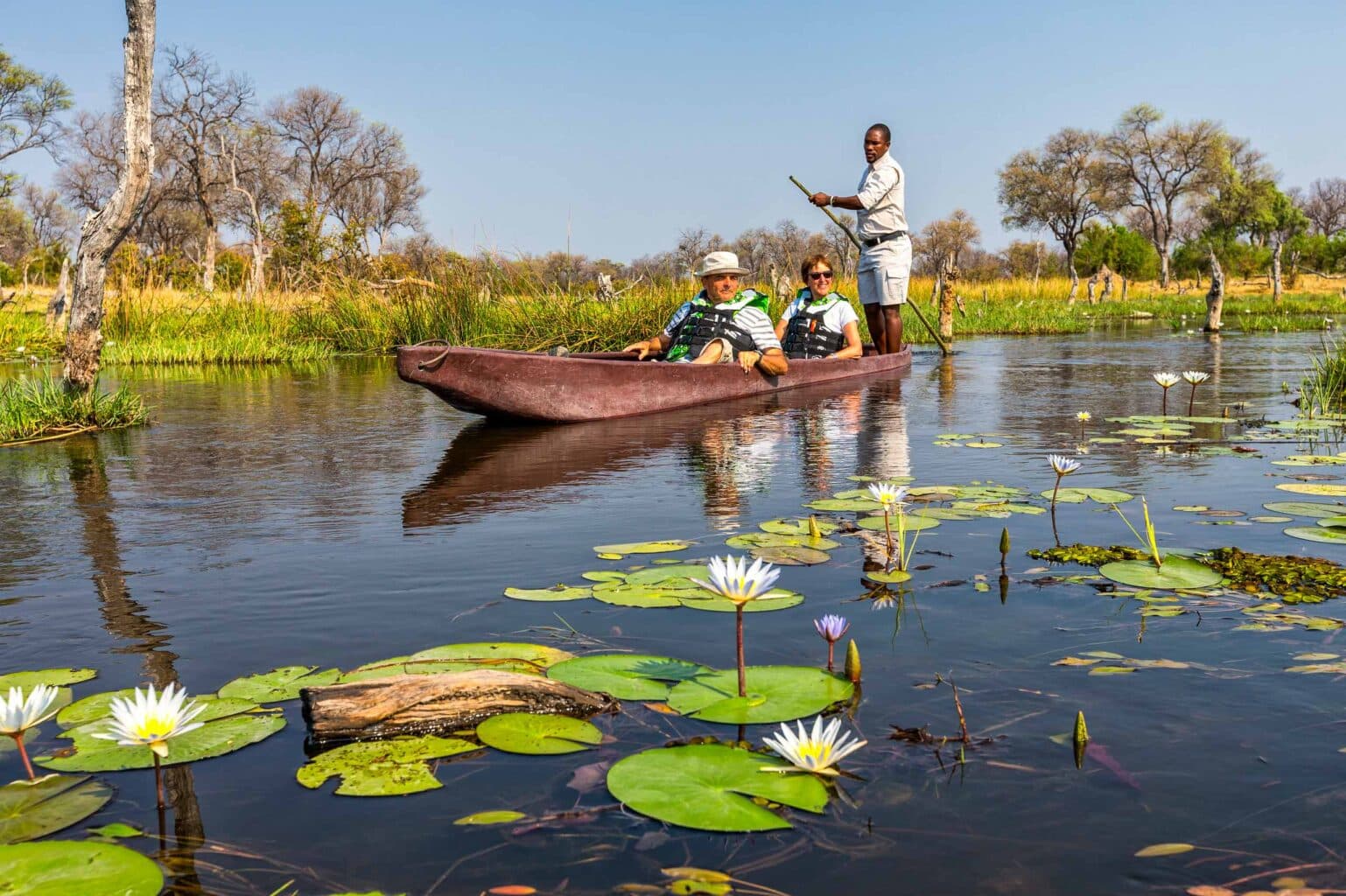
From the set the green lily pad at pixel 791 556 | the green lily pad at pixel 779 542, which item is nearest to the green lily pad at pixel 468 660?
the green lily pad at pixel 791 556

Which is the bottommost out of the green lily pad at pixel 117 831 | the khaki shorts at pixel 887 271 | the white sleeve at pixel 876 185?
the green lily pad at pixel 117 831

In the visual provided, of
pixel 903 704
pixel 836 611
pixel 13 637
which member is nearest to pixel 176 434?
pixel 13 637

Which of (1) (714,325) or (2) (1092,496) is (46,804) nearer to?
(2) (1092,496)

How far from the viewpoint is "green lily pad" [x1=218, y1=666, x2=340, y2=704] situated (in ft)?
8.59

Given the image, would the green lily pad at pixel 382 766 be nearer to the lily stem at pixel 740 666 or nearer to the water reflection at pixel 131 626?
the water reflection at pixel 131 626

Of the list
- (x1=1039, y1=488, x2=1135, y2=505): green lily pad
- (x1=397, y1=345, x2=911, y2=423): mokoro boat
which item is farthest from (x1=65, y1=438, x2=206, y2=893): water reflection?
(x1=1039, y1=488, x2=1135, y2=505): green lily pad

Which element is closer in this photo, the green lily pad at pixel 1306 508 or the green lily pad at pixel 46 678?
the green lily pad at pixel 46 678

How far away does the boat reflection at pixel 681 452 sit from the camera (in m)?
5.36

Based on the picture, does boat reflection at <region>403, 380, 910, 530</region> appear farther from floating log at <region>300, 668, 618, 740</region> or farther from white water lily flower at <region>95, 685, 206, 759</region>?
white water lily flower at <region>95, 685, 206, 759</region>

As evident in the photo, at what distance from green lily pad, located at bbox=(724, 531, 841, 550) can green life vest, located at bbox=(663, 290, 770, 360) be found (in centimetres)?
499

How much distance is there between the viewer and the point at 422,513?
502 centimetres

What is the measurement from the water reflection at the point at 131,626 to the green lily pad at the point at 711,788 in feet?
2.58

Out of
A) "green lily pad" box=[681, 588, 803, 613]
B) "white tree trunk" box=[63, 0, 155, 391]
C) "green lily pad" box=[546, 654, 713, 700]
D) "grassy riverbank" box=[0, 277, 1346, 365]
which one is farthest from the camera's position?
"grassy riverbank" box=[0, 277, 1346, 365]

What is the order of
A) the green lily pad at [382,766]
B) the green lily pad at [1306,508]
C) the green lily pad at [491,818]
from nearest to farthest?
the green lily pad at [491,818]
the green lily pad at [382,766]
the green lily pad at [1306,508]
